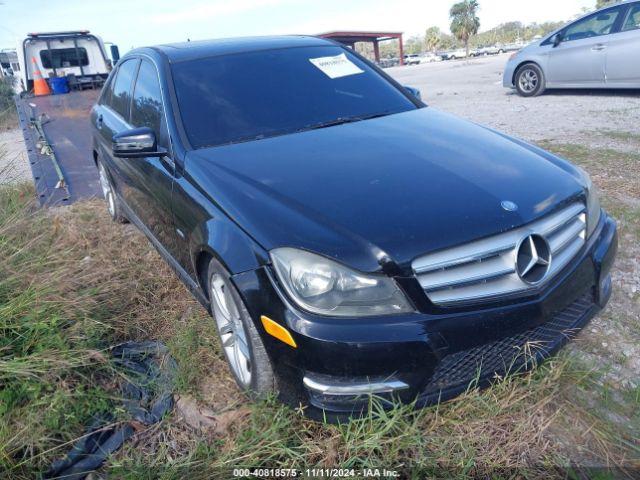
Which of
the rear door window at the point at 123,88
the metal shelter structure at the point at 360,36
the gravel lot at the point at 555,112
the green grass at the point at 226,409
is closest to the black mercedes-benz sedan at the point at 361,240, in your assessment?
the green grass at the point at 226,409

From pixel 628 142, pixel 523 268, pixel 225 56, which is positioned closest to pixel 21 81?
pixel 225 56

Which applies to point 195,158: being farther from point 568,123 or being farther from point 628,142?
point 568,123

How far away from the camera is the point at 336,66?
3.37 m

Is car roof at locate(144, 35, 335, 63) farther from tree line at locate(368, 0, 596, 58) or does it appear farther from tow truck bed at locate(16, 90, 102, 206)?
tree line at locate(368, 0, 596, 58)

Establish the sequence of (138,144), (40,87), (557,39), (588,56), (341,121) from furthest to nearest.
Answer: (40,87)
(557,39)
(588,56)
(341,121)
(138,144)

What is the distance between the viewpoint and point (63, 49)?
37.5 feet

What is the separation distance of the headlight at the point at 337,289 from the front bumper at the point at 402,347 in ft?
0.11

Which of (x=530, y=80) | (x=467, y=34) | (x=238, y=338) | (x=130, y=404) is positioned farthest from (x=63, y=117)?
(x=467, y=34)

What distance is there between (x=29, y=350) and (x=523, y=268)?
2337 millimetres

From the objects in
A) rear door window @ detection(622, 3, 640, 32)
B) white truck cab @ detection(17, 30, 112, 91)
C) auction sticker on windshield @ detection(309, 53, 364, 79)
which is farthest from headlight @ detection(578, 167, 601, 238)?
white truck cab @ detection(17, 30, 112, 91)

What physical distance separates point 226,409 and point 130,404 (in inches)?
18.9

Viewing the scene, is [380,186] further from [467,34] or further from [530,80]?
[467,34]

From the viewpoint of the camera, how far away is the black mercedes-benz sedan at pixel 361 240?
1.76 meters

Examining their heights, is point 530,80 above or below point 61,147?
below
